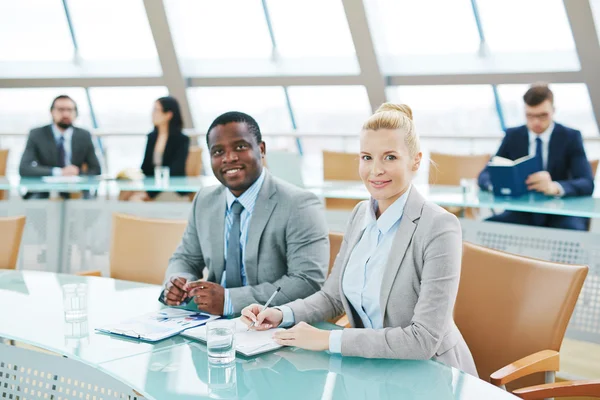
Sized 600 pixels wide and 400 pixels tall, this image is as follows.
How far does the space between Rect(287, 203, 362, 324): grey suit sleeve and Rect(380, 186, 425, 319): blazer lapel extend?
0.70 feet

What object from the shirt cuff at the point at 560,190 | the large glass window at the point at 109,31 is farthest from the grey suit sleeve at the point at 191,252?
the large glass window at the point at 109,31

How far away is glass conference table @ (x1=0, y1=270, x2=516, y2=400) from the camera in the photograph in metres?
1.44

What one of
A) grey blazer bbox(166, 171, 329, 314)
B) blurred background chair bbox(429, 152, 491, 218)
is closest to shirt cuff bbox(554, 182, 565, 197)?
blurred background chair bbox(429, 152, 491, 218)

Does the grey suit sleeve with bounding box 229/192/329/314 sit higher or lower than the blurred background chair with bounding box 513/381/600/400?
higher

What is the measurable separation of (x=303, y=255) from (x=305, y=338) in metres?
0.63

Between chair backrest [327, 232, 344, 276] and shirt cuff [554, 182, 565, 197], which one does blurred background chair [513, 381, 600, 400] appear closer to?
chair backrest [327, 232, 344, 276]

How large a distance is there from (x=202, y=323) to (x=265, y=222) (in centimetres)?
53

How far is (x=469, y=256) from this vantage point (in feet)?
7.48

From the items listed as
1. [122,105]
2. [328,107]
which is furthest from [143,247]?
[122,105]

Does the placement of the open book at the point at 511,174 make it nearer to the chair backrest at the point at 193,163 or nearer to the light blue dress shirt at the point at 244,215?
the light blue dress shirt at the point at 244,215

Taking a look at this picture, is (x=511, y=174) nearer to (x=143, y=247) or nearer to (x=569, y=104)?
(x=143, y=247)

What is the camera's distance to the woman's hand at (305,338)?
65.4 inches

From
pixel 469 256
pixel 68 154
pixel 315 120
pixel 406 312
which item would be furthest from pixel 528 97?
pixel 315 120

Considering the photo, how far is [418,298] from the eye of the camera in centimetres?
176
